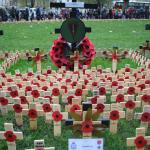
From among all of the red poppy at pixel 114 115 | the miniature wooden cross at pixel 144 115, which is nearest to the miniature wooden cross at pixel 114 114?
the red poppy at pixel 114 115

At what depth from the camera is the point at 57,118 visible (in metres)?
5.76

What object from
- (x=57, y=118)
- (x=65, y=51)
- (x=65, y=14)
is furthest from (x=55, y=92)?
(x=65, y=14)

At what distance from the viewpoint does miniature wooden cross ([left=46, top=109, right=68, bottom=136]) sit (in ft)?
18.8

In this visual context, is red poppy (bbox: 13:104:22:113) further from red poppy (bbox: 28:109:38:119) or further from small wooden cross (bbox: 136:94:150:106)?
small wooden cross (bbox: 136:94:150:106)

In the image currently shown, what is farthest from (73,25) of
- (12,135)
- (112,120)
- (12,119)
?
(12,135)

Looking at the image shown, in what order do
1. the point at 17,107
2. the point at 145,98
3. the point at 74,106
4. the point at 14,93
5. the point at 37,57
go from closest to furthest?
the point at 74,106 → the point at 17,107 → the point at 145,98 → the point at 14,93 → the point at 37,57

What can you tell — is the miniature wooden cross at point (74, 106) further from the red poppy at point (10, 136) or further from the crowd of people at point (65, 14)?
the crowd of people at point (65, 14)

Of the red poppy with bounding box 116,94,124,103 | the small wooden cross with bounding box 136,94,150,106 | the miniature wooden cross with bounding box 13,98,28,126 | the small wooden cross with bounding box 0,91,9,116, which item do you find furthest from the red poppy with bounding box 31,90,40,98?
the small wooden cross with bounding box 136,94,150,106

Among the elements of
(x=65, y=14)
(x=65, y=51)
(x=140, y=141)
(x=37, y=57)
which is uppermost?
(x=65, y=14)

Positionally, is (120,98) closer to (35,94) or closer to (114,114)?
(114,114)

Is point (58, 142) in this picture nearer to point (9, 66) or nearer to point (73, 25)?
point (73, 25)

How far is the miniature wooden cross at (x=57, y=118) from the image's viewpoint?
573 cm

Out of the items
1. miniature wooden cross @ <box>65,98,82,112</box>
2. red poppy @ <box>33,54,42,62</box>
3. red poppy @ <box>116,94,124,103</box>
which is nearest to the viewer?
miniature wooden cross @ <box>65,98,82,112</box>

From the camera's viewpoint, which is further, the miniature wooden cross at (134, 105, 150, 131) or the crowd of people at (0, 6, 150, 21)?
the crowd of people at (0, 6, 150, 21)
